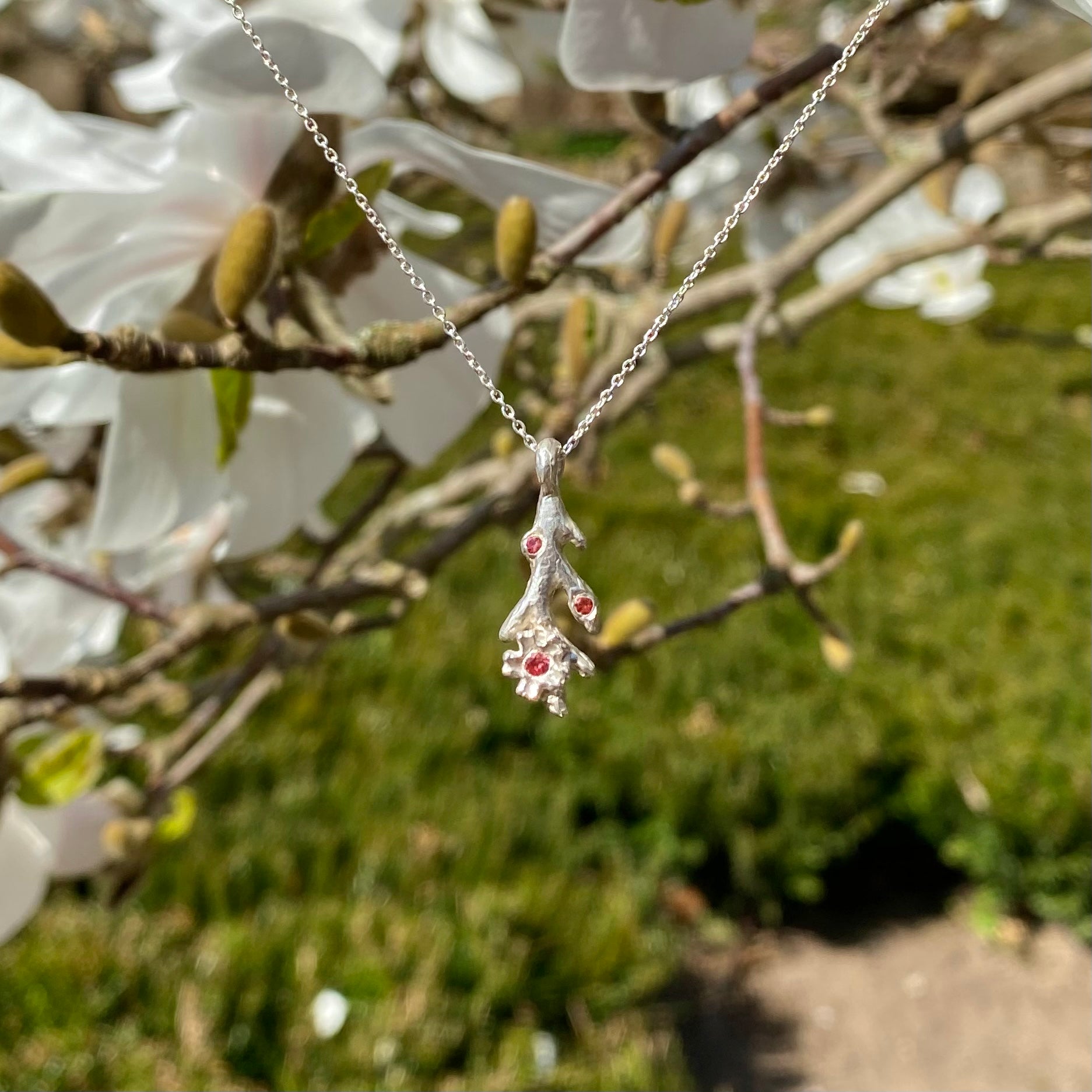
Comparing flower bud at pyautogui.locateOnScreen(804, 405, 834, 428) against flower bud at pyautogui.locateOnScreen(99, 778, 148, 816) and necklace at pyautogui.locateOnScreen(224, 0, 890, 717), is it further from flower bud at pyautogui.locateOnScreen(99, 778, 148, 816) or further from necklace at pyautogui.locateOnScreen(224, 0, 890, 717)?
flower bud at pyautogui.locateOnScreen(99, 778, 148, 816)

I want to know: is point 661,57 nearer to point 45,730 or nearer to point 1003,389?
point 45,730

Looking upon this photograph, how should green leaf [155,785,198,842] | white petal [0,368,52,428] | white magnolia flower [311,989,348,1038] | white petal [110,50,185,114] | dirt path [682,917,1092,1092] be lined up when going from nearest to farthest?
white petal [0,368,52,428], white petal [110,50,185,114], green leaf [155,785,198,842], white magnolia flower [311,989,348,1038], dirt path [682,917,1092,1092]

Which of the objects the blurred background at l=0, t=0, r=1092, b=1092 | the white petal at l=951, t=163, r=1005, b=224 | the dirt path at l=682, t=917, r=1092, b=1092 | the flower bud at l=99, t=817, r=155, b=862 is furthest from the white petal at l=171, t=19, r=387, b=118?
the dirt path at l=682, t=917, r=1092, b=1092

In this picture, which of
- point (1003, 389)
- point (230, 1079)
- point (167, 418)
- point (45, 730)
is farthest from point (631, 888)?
point (1003, 389)

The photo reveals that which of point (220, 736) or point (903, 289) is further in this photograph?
point (903, 289)

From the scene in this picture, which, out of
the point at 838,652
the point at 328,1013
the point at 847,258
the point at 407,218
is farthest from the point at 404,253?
the point at 328,1013

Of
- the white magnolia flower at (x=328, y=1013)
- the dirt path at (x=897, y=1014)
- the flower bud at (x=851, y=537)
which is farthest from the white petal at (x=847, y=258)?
the dirt path at (x=897, y=1014)

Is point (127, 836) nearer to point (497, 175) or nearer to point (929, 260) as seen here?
point (497, 175)
